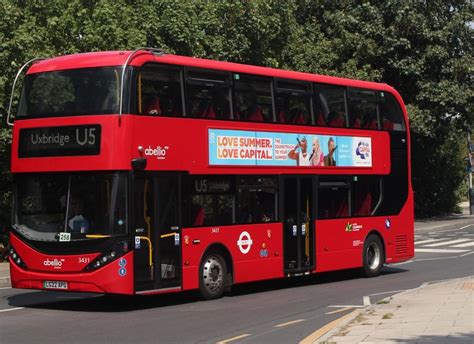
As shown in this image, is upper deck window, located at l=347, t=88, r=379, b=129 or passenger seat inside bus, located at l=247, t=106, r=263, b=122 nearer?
passenger seat inside bus, located at l=247, t=106, r=263, b=122

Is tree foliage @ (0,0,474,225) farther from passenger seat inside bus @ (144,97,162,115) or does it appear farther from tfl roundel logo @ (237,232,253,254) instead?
tfl roundel logo @ (237,232,253,254)

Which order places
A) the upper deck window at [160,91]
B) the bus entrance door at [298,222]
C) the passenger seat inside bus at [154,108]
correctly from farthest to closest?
the bus entrance door at [298,222], the passenger seat inside bus at [154,108], the upper deck window at [160,91]

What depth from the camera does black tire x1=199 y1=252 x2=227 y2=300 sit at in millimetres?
15242

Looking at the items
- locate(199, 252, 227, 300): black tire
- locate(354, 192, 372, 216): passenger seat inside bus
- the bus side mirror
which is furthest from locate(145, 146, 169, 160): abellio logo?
locate(354, 192, 372, 216): passenger seat inside bus

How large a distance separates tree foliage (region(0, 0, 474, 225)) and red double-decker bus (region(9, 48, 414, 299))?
6590mm

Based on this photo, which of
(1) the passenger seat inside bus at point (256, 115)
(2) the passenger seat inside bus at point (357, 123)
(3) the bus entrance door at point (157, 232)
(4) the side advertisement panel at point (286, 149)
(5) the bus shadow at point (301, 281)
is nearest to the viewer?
(3) the bus entrance door at point (157, 232)

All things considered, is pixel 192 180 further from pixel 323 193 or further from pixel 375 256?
pixel 375 256

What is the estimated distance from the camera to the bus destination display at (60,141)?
13.7m

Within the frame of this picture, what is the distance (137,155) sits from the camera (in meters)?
13.9

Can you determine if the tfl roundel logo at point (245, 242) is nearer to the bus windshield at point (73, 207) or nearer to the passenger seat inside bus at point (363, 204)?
the bus windshield at point (73, 207)

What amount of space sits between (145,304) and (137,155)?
2.94 m

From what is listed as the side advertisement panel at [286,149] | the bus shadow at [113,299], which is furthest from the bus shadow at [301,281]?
the side advertisement panel at [286,149]

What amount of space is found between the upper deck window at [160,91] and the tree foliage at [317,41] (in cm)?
679

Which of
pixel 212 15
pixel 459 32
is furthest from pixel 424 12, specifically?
pixel 212 15
